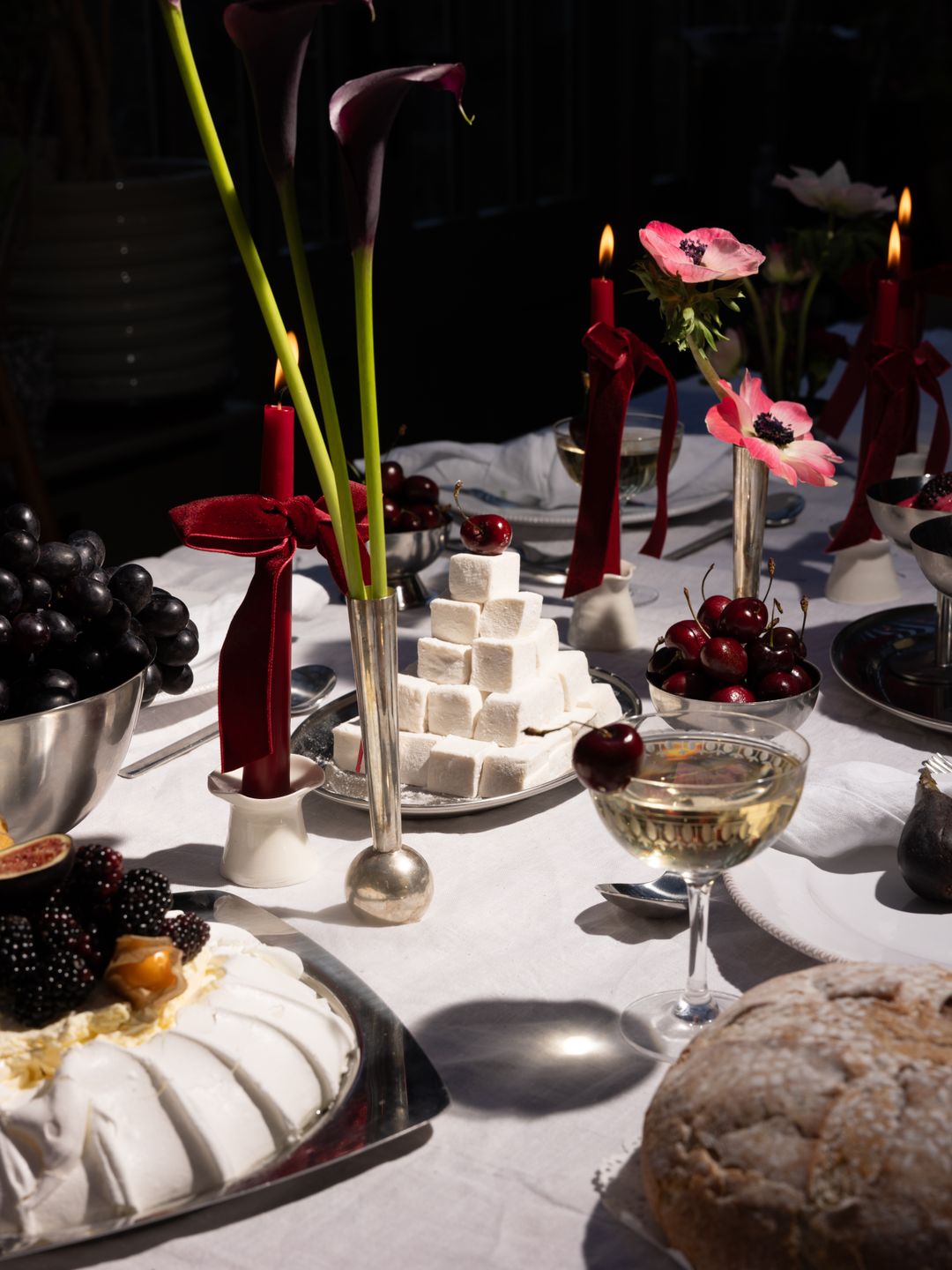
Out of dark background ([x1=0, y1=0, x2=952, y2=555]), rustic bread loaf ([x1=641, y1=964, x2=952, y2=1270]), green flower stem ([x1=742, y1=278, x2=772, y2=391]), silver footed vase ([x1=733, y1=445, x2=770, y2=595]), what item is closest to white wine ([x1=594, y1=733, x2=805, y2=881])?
rustic bread loaf ([x1=641, y1=964, x2=952, y2=1270])

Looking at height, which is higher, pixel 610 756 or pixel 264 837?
pixel 610 756

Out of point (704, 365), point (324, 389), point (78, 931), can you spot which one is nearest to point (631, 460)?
point (704, 365)

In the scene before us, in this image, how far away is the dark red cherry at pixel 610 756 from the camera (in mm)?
792

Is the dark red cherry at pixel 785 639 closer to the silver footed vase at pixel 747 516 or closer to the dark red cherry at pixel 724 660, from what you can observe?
the dark red cherry at pixel 724 660

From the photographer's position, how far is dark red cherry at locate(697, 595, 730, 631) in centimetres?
125

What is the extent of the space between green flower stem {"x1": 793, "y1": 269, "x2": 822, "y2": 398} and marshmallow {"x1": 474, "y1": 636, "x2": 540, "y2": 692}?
1133 millimetres

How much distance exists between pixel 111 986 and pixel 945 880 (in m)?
0.55

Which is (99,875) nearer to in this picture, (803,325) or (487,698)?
(487,698)

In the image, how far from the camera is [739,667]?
1201mm

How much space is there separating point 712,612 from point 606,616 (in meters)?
0.29

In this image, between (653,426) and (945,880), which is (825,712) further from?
(653,426)

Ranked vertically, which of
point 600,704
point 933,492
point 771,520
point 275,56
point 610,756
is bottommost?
point 771,520

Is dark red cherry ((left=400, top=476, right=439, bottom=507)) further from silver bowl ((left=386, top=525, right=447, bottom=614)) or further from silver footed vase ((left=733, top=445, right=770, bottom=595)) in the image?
silver footed vase ((left=733, top=445, right=770, bottom=595))

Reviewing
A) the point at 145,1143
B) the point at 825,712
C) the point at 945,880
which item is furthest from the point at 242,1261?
the point at 825,712
